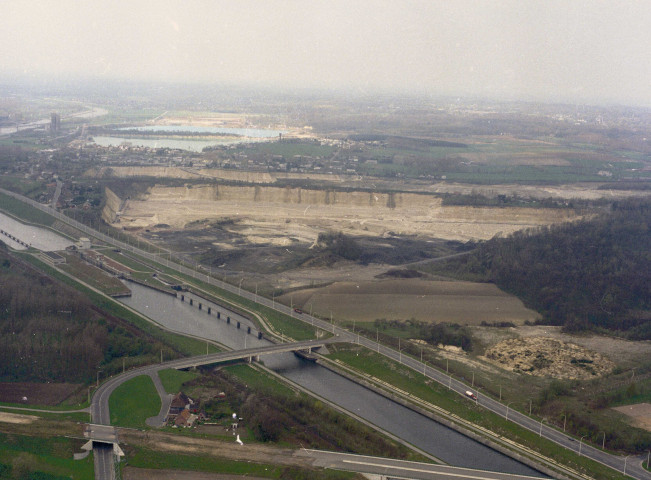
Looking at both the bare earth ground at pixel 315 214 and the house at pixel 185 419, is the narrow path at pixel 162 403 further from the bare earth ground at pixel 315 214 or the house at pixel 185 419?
the bare earth ground at pixel 315 214

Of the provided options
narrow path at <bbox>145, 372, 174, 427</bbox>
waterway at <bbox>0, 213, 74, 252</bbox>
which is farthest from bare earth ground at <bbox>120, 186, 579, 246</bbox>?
narrow path at <bbox>145, 372, 174, 427</bbox>

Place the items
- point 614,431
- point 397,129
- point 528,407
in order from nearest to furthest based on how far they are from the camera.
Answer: point 614,431
point 528,407
point 397,129

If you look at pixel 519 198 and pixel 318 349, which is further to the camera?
pixel 519 198

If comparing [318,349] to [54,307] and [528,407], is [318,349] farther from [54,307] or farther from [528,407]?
[54,307]

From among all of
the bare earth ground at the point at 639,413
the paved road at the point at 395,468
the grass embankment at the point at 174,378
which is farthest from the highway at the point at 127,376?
the bare earth ground at the point at 639,413

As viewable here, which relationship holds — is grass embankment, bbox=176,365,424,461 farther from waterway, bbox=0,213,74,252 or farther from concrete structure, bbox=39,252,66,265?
waterway, bbox=0,213,74,252

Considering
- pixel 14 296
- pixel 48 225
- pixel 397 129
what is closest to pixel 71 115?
pixel 397 129
